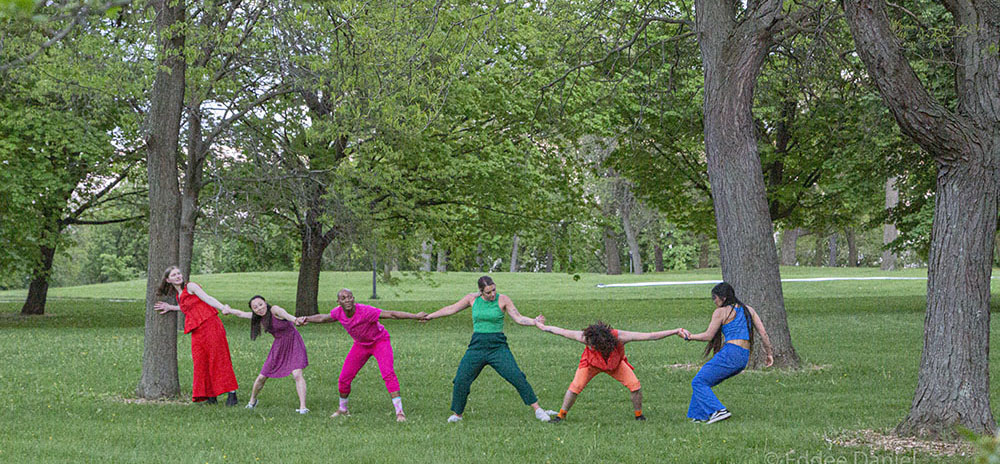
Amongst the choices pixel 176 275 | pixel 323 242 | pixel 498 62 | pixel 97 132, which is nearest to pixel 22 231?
pixel 97 132

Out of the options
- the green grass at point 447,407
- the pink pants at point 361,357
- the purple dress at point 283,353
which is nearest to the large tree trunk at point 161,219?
the green grass at point 447,407

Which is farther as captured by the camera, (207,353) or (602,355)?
(207,353)

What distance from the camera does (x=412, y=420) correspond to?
10828 mm

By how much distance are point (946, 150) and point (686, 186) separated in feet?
81.3

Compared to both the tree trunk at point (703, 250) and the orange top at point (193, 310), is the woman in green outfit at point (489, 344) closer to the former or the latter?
the orange top at point (193, 310)

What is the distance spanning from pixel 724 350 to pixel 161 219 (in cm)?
740

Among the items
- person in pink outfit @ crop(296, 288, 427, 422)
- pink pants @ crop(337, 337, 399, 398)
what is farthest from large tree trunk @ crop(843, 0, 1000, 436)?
pink pants @ crop(337, 337, 399, 398)

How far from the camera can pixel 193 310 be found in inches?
483

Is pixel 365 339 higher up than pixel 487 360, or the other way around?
pixel 365 339

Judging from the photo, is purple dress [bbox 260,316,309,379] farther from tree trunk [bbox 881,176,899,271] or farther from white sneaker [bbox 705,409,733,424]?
tree trunk [bbox 881,176,899,271]

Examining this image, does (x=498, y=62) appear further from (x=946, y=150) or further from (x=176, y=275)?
(x=946, y=150)

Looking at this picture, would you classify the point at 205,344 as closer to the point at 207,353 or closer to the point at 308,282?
the point at 207,353

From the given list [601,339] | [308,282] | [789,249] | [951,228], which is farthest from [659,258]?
[951,228]

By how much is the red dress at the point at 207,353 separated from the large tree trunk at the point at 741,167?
7889 mm
